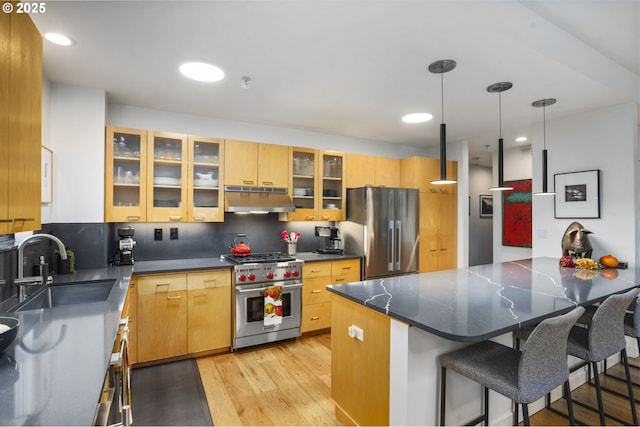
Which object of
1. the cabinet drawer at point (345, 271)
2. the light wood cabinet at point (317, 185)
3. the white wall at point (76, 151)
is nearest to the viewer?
the white wall at point (76, 151)

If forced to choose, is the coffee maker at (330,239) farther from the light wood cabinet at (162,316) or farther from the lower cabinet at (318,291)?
the light wood cabinet at (162,316)

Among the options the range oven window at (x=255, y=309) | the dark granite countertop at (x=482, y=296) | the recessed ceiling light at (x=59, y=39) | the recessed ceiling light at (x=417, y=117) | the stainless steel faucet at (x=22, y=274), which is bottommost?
the range oven window at (x=255, y=309)

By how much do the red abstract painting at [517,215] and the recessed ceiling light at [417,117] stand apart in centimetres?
291

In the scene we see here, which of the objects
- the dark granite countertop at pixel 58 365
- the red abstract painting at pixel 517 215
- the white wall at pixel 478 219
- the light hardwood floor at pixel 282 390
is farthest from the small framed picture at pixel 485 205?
the dark granite countertop at pixel 58 365

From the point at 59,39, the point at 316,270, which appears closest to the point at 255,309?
the point at 316,270

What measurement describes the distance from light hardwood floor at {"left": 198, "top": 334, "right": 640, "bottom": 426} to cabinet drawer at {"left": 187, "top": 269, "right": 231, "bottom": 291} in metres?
0.72

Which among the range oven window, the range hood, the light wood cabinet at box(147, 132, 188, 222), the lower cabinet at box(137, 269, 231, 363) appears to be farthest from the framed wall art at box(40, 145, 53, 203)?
the range oven window

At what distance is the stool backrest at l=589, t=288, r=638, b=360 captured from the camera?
1863 millimetres

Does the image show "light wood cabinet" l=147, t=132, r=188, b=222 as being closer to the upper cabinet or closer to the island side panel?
the upper cabinet

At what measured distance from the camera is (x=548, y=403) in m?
2.35

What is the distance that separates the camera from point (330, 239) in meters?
4.32

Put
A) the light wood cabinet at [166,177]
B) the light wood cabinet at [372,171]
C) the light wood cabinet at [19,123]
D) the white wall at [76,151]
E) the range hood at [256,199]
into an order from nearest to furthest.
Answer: the light wood cabinet at [19,123] → the white wall at [76,151] → the light wood cabinet at [166,177] → the range hood at [256,199] → the light wood cabinet at [372,171]

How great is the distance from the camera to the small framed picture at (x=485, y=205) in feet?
21.9

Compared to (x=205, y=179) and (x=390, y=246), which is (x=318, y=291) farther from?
(x=205, y=179)
